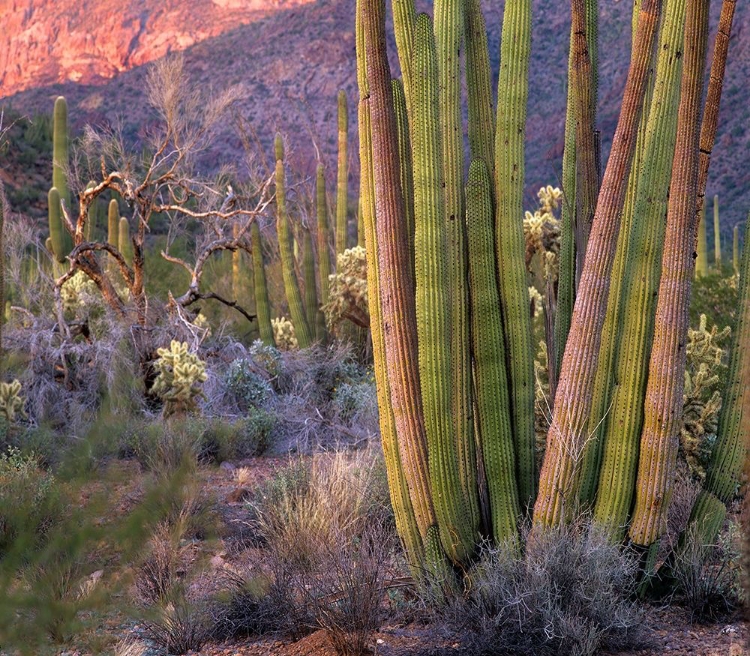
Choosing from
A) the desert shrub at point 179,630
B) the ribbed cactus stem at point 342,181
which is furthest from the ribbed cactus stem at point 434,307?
the ribbed cactus stem at point 342,181

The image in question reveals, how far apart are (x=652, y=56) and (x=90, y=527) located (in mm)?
4598

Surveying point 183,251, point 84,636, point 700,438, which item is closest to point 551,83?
point 183,251

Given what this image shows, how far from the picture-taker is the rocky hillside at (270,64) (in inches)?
1378

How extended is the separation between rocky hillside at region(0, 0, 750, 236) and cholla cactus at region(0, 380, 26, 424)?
13172mm

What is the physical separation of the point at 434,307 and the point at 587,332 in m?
0.82

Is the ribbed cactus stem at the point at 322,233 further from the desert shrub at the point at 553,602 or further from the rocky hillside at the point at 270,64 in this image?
the desert shrub at the point at 553,602

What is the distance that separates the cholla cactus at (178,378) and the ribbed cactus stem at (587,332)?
6894 mm

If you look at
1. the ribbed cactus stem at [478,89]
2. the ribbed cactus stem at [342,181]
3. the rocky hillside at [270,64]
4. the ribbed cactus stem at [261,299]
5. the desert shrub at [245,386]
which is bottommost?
the desert shrub at [245,386]

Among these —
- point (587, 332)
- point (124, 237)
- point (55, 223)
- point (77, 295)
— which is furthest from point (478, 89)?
point (124, 237)

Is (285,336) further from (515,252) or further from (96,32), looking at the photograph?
(96,32)

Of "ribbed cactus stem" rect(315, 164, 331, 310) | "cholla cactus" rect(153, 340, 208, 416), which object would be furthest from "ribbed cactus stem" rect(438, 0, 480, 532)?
"ribbed cactus stem" rect(315, 164, 331, 310)

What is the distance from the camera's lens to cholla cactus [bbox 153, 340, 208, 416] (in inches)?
440

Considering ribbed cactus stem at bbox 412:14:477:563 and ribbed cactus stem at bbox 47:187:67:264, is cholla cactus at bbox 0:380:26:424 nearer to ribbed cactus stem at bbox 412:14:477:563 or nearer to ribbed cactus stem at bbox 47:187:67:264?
ribbed cactus stem at bbox 47:187:67:264

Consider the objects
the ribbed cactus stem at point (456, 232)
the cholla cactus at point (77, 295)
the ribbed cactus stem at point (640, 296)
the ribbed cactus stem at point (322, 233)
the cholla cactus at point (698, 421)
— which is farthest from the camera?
the ribbed cactus stem at point (322, 233)
